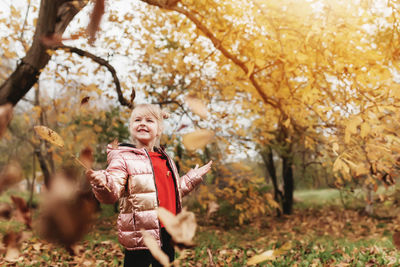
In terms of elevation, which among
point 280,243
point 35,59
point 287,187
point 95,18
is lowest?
point 280,243

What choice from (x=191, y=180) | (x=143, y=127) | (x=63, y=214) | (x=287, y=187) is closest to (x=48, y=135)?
(x=63, y=214)

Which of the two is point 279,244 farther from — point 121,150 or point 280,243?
point 121,150

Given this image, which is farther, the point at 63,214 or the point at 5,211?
the point at 5,211

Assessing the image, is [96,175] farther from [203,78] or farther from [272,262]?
[203,78]

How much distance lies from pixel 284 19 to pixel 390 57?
131cm

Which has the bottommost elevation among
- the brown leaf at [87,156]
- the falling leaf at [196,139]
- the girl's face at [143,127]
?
the brown leaf at [87,156]

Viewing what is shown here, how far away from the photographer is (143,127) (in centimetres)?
202

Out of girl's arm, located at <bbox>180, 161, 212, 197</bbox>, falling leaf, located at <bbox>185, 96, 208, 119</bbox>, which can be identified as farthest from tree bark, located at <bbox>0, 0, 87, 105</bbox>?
falling leaf, located at <bbox>185, 96, 208, 119</bbox>

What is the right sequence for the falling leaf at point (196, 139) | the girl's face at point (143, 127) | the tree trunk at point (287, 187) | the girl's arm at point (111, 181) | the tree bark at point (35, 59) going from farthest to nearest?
the tree trunk at point (287, 187) < the tree bark at point (35, 59) < the girl's face at point (143, 127) < the girl's arm at point (111, 181) < the falling leaf at point (196, 139)

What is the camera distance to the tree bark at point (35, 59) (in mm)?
4348

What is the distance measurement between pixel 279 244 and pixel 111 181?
11.8 ft

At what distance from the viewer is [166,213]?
26.0 inches

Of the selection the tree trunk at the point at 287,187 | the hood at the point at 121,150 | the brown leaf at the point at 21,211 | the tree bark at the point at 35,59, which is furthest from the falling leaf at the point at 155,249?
the tree trunk at the point at 287,187

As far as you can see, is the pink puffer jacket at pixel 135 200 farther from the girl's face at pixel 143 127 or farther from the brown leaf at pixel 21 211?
the brown leaf at pixel 21 211
